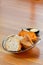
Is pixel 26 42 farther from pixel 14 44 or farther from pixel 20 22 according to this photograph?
pixel 20 22

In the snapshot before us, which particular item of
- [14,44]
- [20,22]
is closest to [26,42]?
[14,44]

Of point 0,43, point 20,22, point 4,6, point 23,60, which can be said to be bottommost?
point 23,60

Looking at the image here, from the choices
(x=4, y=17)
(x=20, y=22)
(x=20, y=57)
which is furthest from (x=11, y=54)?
(x=4, y=17)

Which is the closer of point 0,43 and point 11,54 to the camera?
point 11,54

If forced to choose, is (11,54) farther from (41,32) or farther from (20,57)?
(41,32)
